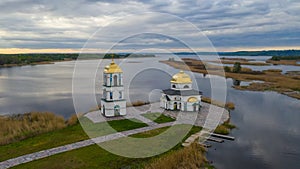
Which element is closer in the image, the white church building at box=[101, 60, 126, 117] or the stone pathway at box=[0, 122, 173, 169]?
the stone pathway at box=[0, 122, 173, 169]

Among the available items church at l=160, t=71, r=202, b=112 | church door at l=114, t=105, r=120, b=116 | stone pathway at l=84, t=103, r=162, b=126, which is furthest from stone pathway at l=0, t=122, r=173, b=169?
church at l=160, t=71, r=202, b=112

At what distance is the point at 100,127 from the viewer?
1628 centimetres

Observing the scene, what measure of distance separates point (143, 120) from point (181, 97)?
412cm

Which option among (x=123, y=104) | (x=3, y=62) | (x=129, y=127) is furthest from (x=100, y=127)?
(x=3, y=62)

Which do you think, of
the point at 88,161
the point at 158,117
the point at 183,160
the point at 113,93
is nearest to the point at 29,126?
the point at 113,93

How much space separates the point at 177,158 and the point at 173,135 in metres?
3.46

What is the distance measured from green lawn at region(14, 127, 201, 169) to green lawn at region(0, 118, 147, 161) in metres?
1.54

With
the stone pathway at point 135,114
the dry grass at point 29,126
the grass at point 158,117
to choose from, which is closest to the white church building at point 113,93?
the stone pathway at point 135,114

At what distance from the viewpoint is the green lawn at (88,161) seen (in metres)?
11.1

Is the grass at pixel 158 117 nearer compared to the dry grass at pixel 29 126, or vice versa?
the dry grass at pixel 29 126

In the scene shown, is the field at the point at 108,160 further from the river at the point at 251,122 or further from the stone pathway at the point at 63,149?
the river at the point at 251,122

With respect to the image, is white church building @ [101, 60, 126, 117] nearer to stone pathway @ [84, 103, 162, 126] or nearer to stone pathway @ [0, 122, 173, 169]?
stone pathway @ [84, 103, 162, 126]

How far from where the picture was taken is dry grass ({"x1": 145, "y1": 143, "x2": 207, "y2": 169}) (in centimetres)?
1092

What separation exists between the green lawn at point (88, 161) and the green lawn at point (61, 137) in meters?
1.54
